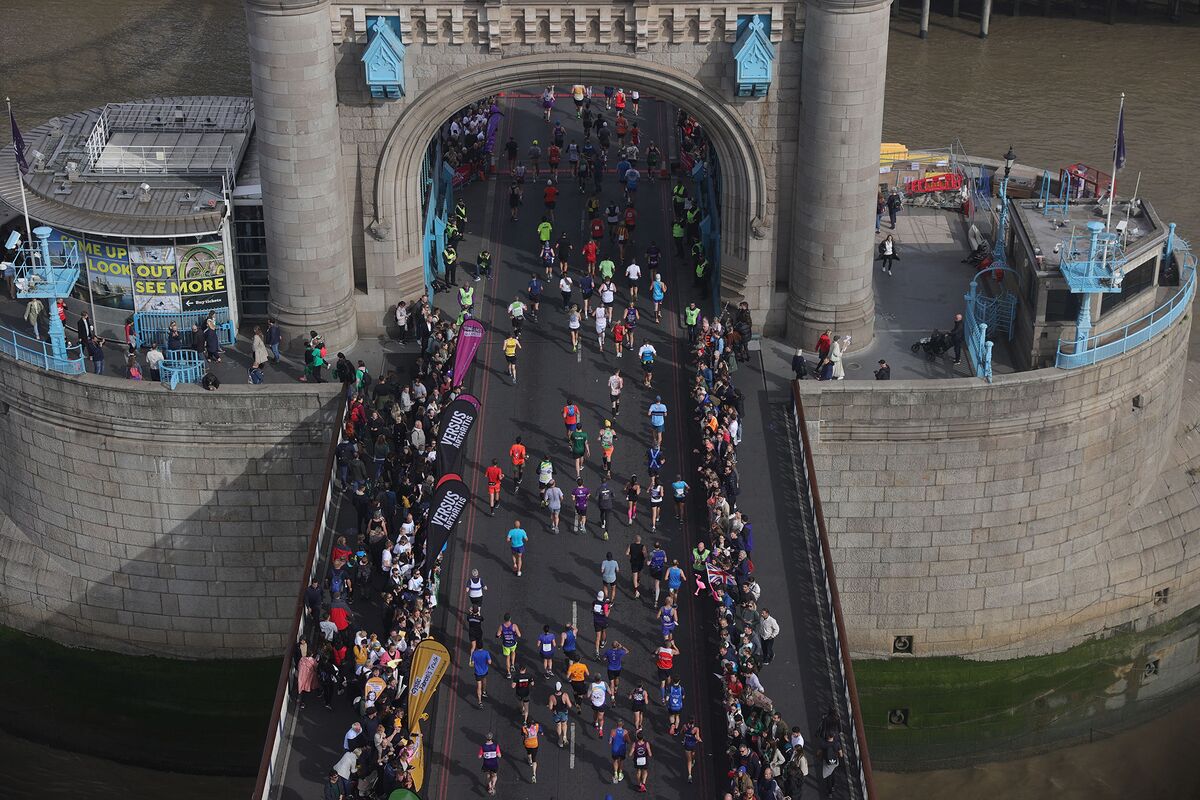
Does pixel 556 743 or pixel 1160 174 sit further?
pixel 1160 174

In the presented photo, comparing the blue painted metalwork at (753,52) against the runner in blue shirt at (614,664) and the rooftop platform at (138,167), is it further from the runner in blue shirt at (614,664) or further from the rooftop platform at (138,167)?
the runner in blue shirt at (614,664)

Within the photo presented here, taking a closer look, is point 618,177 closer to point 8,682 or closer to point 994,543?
point 994,543

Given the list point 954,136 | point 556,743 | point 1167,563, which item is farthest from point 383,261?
point 954,136

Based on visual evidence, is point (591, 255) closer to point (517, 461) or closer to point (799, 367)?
point (799, 367)

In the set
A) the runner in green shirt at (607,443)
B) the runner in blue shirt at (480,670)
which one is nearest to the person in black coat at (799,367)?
the runner in green shirt at (607,443)

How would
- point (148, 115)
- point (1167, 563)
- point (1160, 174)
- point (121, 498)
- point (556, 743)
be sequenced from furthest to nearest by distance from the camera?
1. point (1160, 174)
2. point (148, 115)
3. point (1167, 563)
4. point (121, 498)
5. point (556, 743)
